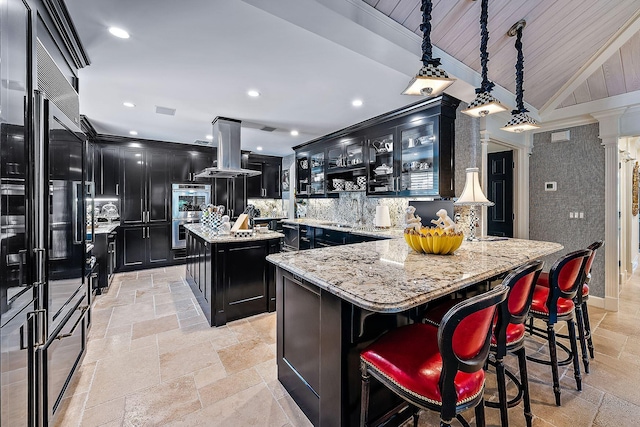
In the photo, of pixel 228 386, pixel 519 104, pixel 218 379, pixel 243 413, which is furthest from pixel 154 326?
pixel 519 104

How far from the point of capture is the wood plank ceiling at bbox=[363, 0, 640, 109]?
6.86 ft

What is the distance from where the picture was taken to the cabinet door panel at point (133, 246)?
529 centimetres

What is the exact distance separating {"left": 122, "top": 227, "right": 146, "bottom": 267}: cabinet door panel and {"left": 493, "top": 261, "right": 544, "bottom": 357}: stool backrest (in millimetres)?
5928

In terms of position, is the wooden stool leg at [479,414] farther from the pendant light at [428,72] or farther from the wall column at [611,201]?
the wall column at [611,201]

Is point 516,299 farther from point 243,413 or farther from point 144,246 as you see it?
point 144,246

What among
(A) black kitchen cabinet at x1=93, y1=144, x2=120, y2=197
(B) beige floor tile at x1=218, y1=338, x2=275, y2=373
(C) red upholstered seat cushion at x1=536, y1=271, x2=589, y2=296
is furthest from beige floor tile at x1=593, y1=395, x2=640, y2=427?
(A) black kitchen cabinet at x1=93, y1=144, x2=120, y2=197

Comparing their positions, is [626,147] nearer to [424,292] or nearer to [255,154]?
[424,292]

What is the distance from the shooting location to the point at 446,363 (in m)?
1.03

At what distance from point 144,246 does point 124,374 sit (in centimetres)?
387

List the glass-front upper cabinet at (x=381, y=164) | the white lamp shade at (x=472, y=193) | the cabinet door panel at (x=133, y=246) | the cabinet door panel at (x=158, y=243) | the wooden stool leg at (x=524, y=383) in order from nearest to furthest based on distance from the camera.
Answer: the wooden stool leg at (x=524, y=383) < the white lamp shade at (x=472, y=193) < the glass-front upper cabinet at (x=381, y=164) < the cabinet door panel at (x=133, y=246) < the cabinet door panel at (x=158, y=243)

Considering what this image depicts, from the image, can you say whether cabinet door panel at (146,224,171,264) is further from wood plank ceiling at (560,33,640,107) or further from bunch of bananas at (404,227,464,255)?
wood plank ceiling at (560,33,640,107)

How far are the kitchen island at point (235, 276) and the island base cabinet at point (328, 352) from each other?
1.41m

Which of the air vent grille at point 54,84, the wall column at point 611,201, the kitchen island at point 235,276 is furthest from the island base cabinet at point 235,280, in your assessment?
the wall column at point 611,201

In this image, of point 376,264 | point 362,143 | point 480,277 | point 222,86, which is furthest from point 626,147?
point 222,86
